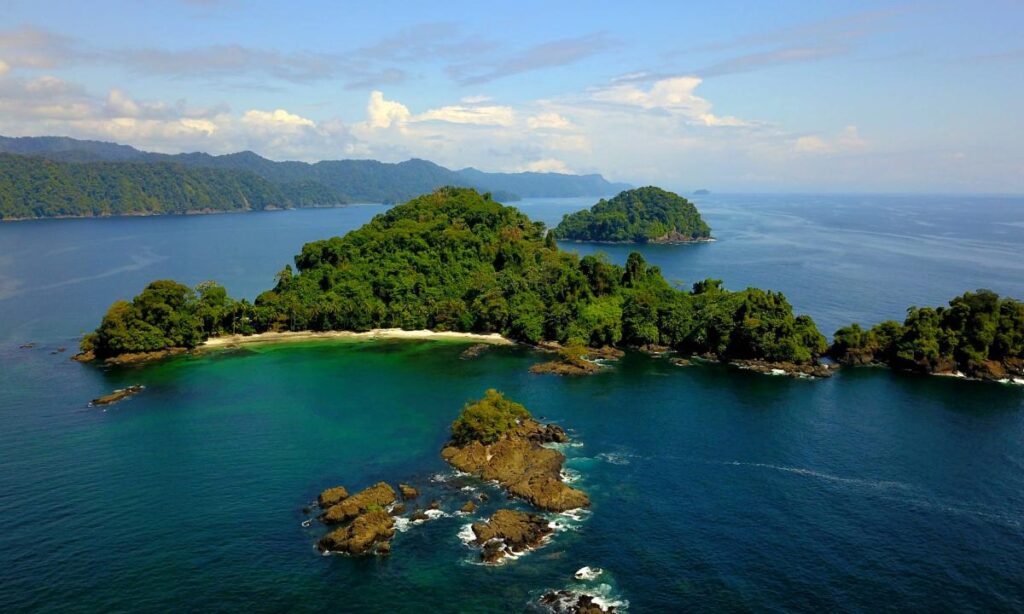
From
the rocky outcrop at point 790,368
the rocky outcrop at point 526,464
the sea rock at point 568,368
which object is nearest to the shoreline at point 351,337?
the sea rock at point 568,368

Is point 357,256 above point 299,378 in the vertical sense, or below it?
above

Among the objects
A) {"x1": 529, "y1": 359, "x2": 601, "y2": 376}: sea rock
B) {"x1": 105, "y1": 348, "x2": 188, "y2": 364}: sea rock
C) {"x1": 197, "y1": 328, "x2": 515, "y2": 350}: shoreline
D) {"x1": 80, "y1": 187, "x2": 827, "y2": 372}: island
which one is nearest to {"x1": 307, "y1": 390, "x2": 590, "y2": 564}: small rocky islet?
{"x1": 529, "y1": 359, "x2": 601, "y2": 376}: sea rock

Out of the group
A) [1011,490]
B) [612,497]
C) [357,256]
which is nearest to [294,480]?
[612,497]

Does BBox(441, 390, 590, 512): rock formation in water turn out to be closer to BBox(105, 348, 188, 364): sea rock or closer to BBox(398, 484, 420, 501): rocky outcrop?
BBox(398, 484, 420, 501): rocky outcrop

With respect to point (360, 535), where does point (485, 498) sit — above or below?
below

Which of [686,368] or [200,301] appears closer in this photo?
[686,368]

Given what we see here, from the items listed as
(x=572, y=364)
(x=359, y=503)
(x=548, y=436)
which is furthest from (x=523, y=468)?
(x=572, y=364)

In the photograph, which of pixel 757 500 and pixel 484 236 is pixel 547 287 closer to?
pixel 484 236

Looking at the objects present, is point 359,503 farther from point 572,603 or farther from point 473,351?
point 473,351
